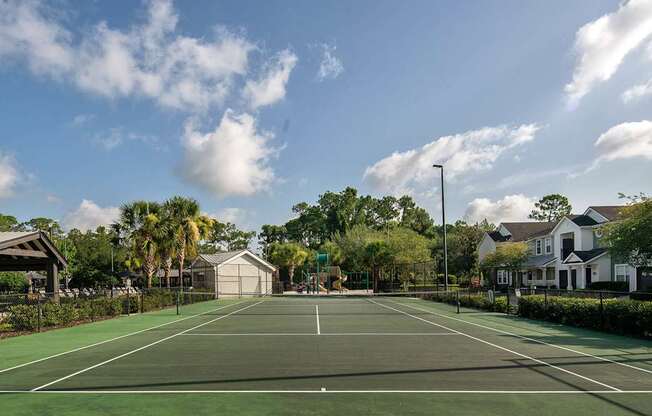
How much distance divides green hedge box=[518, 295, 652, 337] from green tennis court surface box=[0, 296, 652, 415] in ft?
2.97

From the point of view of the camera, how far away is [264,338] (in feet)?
51.2

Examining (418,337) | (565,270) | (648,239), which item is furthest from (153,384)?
(565,270)

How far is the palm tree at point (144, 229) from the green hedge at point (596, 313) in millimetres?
24665

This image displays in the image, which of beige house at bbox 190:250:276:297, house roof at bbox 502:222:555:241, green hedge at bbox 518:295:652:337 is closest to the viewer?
green hedge at bbox 518:295:652:337

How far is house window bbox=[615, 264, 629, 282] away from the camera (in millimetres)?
36750

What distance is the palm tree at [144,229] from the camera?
35.4 m

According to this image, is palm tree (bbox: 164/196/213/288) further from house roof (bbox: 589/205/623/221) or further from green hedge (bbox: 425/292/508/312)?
house roof (bbox: 589/205/623/221)

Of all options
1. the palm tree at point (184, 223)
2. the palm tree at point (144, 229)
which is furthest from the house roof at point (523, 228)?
the palm tree at point (144, 229)

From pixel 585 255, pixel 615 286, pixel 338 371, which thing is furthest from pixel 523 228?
pixel 338 371

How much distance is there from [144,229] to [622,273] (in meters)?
34.9

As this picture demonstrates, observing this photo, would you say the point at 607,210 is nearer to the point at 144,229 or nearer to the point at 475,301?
the point at 475,301

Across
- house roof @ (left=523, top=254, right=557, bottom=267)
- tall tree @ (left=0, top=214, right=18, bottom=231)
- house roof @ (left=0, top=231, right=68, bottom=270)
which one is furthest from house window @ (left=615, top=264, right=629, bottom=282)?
tall tree @ (left=0, top=214, right=18, bottom=231)

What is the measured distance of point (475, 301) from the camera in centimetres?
2916

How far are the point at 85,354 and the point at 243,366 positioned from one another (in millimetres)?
4642
